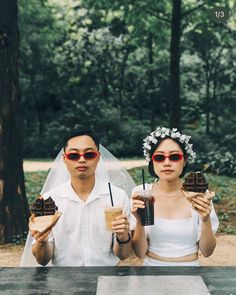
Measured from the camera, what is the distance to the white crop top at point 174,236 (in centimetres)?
314

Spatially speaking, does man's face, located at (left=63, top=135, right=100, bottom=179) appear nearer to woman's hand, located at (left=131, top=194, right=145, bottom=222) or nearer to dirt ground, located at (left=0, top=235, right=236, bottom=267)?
woman's hand, located at (left=131, top=194, right=145, bottom=222)

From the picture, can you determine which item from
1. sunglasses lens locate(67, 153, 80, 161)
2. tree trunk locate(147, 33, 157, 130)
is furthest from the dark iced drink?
tree trunk locate(147, 33, 157, 130)

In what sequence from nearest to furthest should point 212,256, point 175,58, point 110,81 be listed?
point 212,256, point 175,58, point 110,81

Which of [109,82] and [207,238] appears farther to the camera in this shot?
[109,82]

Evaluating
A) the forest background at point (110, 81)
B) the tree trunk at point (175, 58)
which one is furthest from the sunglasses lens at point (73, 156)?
the forest background at point (110, 81)

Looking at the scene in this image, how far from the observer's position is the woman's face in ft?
10.3

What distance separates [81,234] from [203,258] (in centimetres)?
370

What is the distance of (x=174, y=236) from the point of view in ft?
10.3

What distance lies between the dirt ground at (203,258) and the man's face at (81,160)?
307 centimetres

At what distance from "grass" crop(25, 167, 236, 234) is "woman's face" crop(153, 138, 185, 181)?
5178mm

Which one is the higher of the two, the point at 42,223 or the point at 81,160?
the point at 81,160

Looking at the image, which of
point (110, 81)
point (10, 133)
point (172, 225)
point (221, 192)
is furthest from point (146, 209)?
point (110, 81)

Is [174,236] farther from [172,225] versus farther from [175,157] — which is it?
[175,157]

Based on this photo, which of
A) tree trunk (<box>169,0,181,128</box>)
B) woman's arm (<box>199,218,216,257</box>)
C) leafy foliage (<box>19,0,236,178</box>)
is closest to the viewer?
woman's arm (<box>199,218,216,257</box>)
